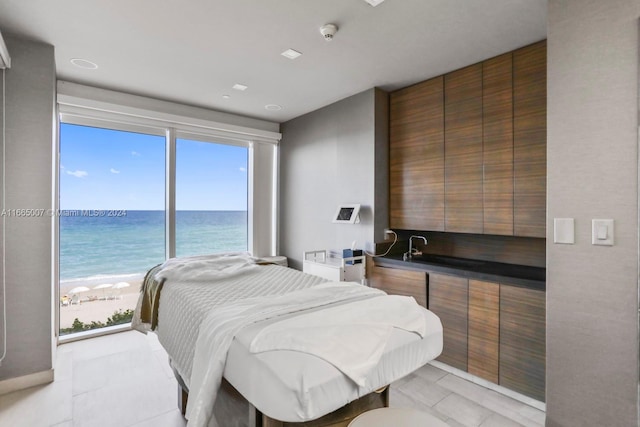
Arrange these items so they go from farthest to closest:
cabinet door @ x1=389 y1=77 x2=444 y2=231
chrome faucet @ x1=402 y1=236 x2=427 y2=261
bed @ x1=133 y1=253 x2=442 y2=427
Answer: chrome faucet @ x1=402 y1=236 x2=427 y2=261 → cabinet door @ x1=389 y1=77 x2=444 y2=231 → bed @ x1=133 y1=253 x2=442 y2=427

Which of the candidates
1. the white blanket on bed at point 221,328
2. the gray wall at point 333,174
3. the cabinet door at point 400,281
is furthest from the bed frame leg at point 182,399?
the gray wall at point 333,174

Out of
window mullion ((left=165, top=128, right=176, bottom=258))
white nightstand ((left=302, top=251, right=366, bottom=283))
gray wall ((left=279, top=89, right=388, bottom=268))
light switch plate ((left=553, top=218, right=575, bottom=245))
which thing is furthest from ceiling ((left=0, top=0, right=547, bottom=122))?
white nightstand ((left=302, top=251, right=366, bottom=283))

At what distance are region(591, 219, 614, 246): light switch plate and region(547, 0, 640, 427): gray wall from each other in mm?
23

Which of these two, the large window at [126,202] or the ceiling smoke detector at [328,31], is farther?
the large window at [126,202]

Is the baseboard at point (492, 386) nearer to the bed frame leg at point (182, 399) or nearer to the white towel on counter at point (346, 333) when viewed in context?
the white towel on counter at point (346, 333)

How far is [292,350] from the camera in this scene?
3.61 feet

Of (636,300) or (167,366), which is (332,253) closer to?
(167,366)

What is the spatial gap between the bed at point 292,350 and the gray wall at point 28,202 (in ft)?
4.19

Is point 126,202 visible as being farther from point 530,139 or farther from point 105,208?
point 530,139

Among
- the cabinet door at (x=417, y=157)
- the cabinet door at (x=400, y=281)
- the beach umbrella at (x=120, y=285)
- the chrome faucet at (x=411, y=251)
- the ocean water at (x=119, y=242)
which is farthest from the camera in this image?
the beach umbrella at (x=120, y=285)

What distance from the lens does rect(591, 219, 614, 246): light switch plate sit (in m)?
1.52

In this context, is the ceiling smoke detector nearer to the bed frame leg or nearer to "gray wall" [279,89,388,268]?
"gray wall" [279,89,388,268]

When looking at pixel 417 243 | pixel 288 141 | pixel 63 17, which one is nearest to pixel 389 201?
pixel 417 243

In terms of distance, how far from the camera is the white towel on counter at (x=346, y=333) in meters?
1.10
